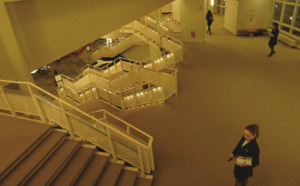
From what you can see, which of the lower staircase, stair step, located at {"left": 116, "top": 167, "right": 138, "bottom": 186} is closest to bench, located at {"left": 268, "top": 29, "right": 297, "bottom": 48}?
the lower staircase

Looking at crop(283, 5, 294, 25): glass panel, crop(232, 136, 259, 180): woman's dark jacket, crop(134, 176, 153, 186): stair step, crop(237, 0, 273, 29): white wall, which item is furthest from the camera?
crop(237, 0, 273, 29): white wall

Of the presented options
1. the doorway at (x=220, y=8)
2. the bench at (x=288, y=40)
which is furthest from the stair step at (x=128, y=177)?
the doorway at (x=220, y=8)

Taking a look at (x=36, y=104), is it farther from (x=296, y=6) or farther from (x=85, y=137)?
(x=296, y=6)

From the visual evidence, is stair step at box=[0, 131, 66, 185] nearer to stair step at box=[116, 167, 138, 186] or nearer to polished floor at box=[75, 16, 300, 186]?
stair step at box=[116, 167, 138, 186]

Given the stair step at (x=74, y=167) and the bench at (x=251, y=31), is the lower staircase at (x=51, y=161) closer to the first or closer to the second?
the stair step at (x=74, y=167)

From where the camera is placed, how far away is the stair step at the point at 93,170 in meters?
3.79

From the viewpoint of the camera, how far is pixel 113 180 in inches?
159

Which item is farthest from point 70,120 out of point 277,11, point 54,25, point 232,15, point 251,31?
point 277,11

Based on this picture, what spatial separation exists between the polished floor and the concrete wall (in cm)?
319

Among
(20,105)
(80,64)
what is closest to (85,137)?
(20,105)

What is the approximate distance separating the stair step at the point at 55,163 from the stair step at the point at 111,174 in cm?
73

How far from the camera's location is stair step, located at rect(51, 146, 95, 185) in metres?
3.58

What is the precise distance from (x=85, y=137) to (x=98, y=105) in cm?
534

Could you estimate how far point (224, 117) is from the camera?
661 centimetres
